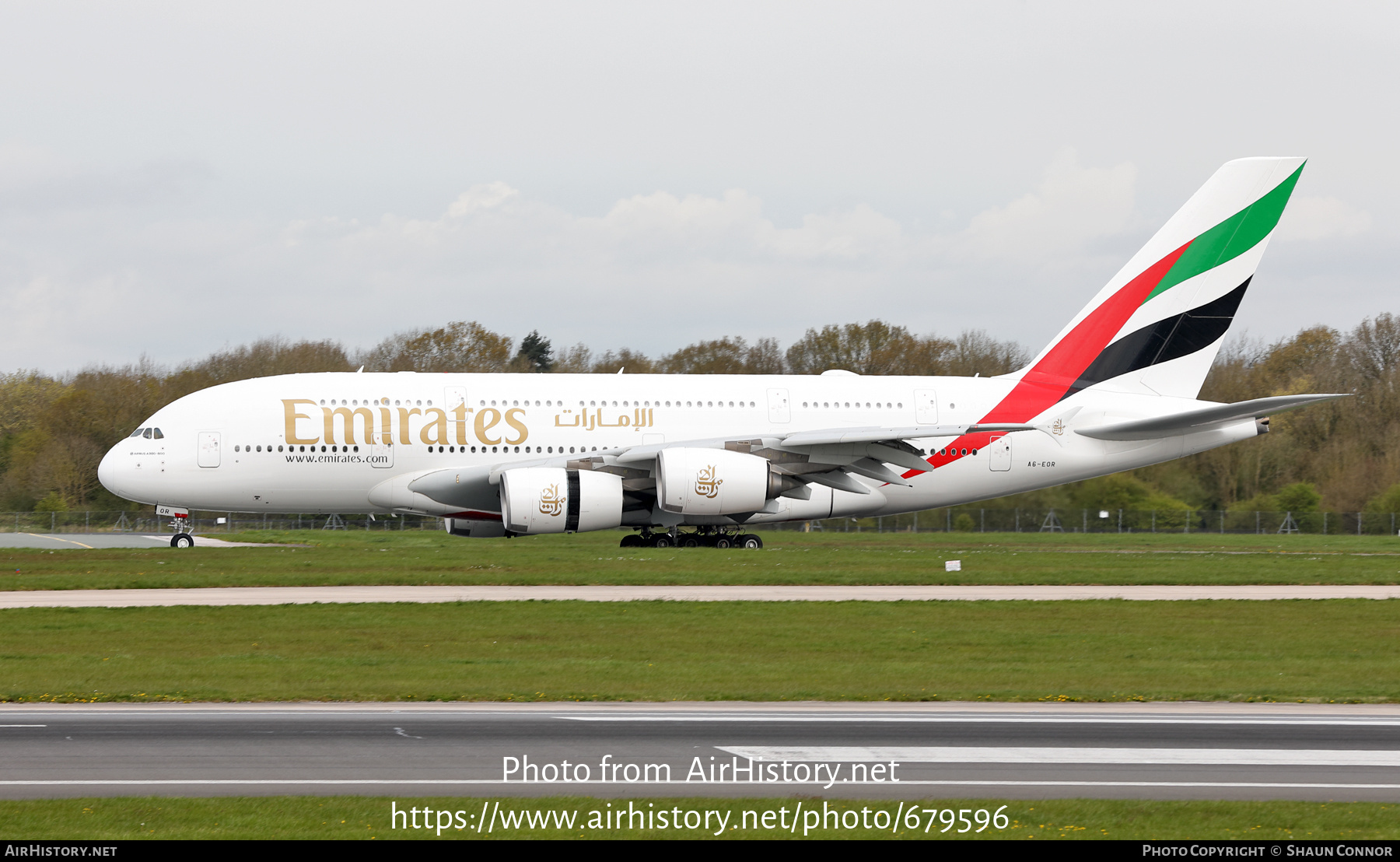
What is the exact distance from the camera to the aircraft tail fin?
124ft

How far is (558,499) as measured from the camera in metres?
32.6

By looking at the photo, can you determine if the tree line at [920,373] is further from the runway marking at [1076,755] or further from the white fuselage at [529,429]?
the runway marking at [1076,755]

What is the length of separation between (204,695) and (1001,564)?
850 inches

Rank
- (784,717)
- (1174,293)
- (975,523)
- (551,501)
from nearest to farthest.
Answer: (784,717), (551,501), (1174,293), (975,523)

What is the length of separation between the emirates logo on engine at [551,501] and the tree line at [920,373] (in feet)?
82.3

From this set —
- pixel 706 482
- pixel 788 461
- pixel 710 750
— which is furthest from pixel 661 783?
pixel 788 461

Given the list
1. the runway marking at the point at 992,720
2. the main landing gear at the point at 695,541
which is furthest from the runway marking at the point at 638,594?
the runway marking at the point at 992,720

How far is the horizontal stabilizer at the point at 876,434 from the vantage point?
111ft

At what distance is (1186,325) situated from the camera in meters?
38.3

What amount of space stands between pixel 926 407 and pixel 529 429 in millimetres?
10626

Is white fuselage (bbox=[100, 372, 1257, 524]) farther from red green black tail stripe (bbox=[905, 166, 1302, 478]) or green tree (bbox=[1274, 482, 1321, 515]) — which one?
green tree (bbox=[1274, 482, 1321, 515])

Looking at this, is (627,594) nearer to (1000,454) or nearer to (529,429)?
(529,429)

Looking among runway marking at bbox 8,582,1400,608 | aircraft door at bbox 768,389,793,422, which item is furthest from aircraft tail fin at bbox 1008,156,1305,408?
runway marking at bbox 8,582,1400,608

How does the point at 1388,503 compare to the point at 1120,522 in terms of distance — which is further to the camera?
the point at 1388,503
